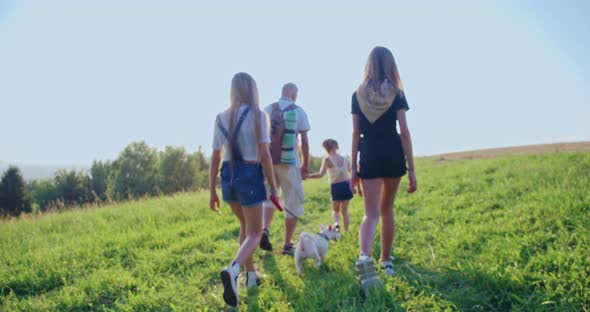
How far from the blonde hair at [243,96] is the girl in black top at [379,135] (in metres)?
0.99

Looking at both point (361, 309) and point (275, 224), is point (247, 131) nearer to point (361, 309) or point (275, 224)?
point (361, 309)

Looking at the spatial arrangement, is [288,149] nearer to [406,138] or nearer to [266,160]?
[266,160]

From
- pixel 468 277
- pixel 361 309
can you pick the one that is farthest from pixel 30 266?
pixel 468 277

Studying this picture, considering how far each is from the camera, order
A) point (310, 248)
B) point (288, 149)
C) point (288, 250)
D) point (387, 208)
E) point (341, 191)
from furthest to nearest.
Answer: point (341, 191), point (288, 250), point (288, 149), point (310, 248), point (387, 208)

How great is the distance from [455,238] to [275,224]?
336 centimetres

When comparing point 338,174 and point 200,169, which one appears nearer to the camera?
point 338,174

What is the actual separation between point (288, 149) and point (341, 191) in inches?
65.5

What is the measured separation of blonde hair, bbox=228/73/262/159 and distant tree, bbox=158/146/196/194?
1522 inches

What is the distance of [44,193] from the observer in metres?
42.5

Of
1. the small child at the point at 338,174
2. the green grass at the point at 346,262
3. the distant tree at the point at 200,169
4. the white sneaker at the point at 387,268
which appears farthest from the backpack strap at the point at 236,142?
the distant tree at the point at 200,169

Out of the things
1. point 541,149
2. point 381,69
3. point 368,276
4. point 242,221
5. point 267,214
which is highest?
point 381,69

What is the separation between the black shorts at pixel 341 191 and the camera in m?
5.49

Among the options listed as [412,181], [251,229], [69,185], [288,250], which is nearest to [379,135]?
[412,181]

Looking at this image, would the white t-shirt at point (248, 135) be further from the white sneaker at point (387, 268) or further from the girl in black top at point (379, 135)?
the white sneaker at point (387, 268)
